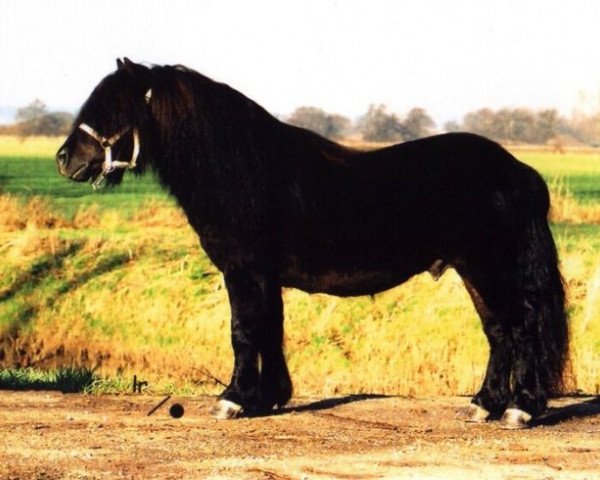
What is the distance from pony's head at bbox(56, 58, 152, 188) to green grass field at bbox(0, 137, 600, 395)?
469 centimetres

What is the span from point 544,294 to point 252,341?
197 cm

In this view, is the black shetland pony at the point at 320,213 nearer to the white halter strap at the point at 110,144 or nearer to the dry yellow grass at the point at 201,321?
the white halter strap at the point at 110,144

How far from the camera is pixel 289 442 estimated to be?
7.79 metres

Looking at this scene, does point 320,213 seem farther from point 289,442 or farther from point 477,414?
point 477,414

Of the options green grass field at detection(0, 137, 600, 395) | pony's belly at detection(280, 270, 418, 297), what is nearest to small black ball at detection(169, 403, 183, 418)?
pony's belly at detection(280, 270, 418, 297)

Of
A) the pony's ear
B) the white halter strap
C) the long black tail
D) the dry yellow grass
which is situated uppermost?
the pony's ear

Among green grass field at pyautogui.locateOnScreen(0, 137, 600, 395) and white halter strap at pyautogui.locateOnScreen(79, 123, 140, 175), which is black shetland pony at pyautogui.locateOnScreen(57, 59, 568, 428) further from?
green grass field at pyautogui.locateOnScreen(0, 137, 600, 395)

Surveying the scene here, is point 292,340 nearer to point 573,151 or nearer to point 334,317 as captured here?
point 334,317

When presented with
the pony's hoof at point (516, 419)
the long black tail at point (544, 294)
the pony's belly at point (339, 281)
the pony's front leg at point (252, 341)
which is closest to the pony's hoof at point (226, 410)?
the pony's front leg at point (252, 341)

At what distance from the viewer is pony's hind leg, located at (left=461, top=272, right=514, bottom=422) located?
28.6ft

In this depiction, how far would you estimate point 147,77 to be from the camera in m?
8.38

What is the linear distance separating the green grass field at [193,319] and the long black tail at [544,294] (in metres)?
4.04

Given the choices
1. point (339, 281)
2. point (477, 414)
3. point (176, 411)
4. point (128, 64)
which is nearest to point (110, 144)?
point (128, 64)

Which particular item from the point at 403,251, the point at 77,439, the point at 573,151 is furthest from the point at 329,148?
the point at 573,151
